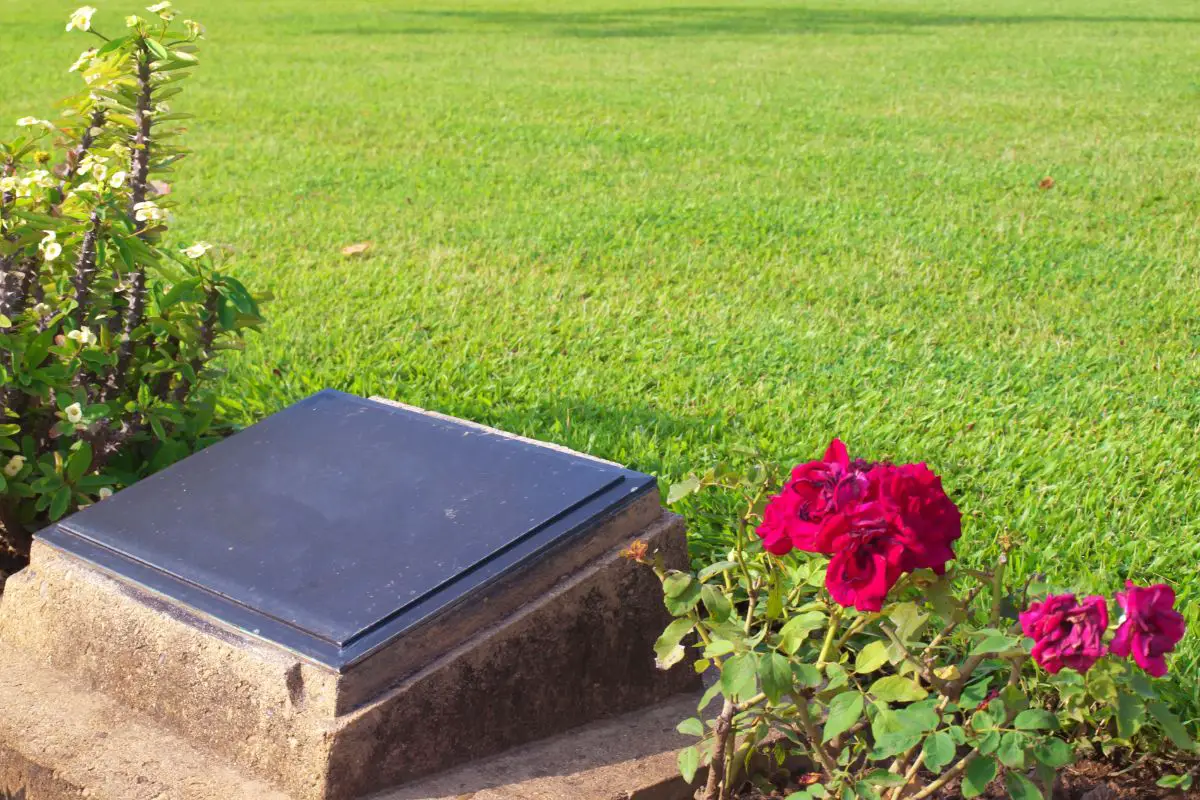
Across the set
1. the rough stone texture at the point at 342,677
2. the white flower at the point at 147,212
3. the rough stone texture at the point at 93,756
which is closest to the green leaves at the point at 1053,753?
the rough stone texture at the point at 342,677

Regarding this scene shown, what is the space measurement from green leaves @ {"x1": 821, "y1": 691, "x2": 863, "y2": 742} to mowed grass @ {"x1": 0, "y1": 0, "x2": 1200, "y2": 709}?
451 millimetres

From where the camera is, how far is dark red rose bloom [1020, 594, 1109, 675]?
5.13 ft

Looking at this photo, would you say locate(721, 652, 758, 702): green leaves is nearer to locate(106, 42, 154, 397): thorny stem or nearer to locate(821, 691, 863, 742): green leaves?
locate(821, 691, 863, 742): green leaves

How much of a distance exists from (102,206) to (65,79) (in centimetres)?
819

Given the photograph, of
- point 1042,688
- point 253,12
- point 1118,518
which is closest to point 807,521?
point 1042,688

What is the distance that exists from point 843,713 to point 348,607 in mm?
764

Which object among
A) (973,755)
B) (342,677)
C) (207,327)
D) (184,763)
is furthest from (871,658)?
(207,327)

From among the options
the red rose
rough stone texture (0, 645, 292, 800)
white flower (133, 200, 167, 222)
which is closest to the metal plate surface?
rough stone texture (0, 645, 292, 800)

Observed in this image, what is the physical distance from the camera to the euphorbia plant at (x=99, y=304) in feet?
A: 8.36

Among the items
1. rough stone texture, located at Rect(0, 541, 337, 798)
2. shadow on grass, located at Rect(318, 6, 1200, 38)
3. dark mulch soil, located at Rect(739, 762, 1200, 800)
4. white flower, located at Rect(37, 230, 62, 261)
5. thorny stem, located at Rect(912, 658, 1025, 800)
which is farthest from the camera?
shadow on grass, located at Rect(318, 6, 1200, 38)

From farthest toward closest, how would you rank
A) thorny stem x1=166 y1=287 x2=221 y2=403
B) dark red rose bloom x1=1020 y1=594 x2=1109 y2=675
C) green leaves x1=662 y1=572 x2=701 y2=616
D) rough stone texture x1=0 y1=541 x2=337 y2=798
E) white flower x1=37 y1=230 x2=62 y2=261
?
thorny stem x1=166 y1=287 x2=221 y2=403 < white flower x1=37 y1=230 x2=62 y2=261 < rough stone texture x1=0 y1=541 x2=337 y2=798 < green leaves x1=662 y1=572 x2=701 y2=616 < dark red rose bloom x1=1020 y1=594 x2=1109 y2=675

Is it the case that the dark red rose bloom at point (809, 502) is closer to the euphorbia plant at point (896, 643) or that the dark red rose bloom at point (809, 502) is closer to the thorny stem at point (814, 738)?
the euphorbia plant at point (896, 643)

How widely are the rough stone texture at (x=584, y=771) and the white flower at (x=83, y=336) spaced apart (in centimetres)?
115

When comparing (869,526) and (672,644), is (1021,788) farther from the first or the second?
(672,644)
